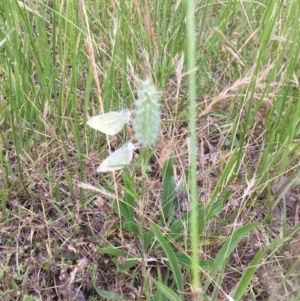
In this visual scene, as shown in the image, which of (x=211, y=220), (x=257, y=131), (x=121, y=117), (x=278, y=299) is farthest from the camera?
(x=257, y=131)

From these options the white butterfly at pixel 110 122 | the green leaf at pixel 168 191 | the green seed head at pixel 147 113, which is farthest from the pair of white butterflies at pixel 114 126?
the green leaf at pixel 168 191

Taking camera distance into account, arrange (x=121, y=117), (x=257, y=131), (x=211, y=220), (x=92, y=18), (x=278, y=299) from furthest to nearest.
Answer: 1. (x=92, y=18)
2. (x=257, y=131)
3. (x=211, y=220)
4. (x=278, y=299)
5. (x=121, y=117)

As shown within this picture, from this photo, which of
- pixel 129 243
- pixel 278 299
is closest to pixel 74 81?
pixel 129 243

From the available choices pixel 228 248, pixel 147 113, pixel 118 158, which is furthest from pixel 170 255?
pixel 147 113

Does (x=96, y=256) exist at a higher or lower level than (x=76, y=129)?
lower

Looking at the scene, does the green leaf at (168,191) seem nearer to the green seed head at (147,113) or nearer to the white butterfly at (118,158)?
the white butterfly at (118,158)

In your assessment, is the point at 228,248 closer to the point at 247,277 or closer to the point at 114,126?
the point at 247,277

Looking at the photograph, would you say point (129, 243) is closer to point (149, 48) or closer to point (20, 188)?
point (20, 188)

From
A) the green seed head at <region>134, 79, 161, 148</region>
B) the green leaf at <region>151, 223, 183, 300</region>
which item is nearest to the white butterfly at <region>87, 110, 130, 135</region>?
the green seed head at <region>134, 79, 161, 148</region>
